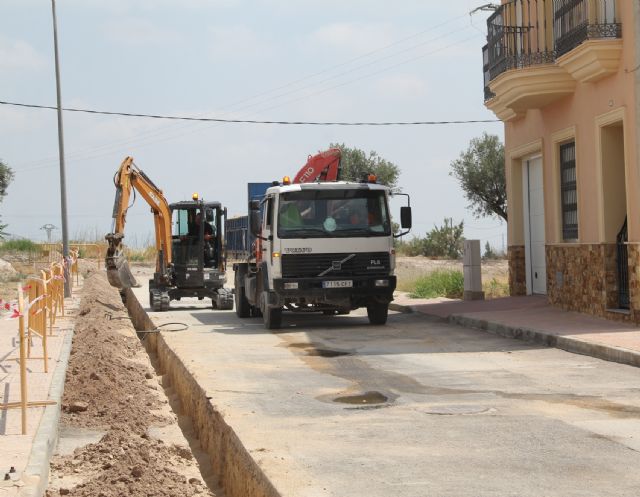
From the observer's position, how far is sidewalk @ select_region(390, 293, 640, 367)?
46.5ft

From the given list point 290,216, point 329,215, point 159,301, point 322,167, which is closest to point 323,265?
point 329,215

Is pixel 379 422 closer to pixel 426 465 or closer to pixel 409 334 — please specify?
pixel 426 465

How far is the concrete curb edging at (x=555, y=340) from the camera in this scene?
13.4 meters

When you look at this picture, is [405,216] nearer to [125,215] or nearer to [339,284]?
[339,284]

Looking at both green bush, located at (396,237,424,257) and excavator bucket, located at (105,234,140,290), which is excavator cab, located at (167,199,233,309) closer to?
excavator bucket, located at (105,234,140,290)

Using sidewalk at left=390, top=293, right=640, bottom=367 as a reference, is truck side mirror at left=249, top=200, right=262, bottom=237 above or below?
above

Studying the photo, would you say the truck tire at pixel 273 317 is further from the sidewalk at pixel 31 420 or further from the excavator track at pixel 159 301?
the excavator track at pixel 159 301

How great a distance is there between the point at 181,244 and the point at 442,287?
722 centimetres

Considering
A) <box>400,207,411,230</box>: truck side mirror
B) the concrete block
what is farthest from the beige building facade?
<box>400,207,411,230</box>: truck side mirror

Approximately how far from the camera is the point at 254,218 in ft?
63.1

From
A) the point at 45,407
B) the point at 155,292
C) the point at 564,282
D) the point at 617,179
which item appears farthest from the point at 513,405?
the point at 155,292

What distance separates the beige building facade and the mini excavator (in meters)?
7.89

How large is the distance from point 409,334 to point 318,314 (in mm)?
5742

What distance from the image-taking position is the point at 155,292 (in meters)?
26.1
